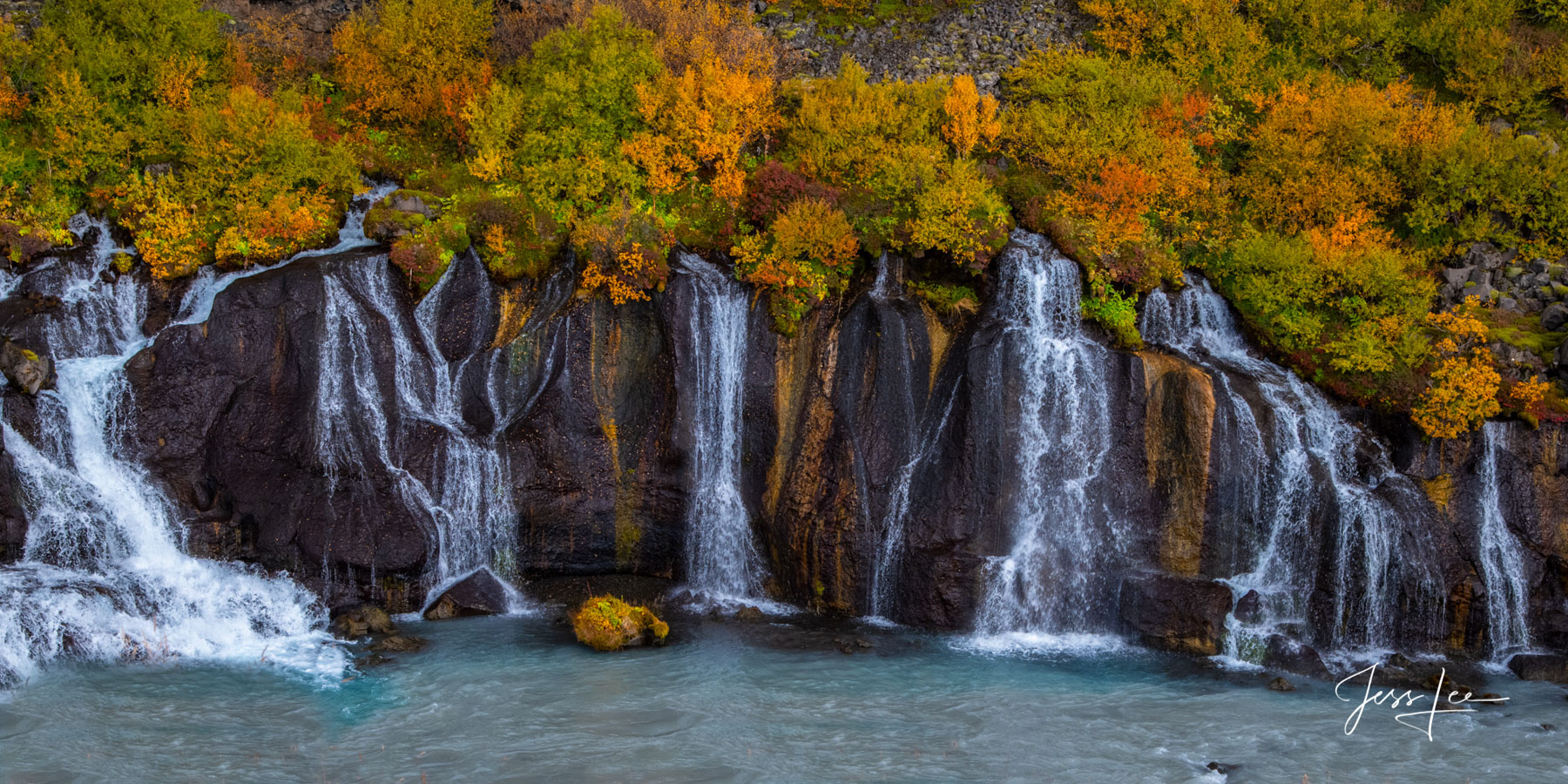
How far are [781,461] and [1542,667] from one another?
51.0ft

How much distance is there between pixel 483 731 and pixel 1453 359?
812 inches

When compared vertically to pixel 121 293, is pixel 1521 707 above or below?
below

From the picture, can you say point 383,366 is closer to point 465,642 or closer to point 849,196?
point 465,642

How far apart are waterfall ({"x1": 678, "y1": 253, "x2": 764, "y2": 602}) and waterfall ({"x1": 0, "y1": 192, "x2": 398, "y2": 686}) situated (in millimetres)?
8120

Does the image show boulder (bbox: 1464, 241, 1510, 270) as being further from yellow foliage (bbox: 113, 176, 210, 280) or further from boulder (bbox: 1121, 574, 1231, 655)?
yellow foliage (bbox: 113, 176, 210, 280)

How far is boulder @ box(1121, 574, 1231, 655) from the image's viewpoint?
69.3 ft

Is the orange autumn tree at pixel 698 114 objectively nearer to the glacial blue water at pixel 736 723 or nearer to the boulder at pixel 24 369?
the glacial blue water at pixel 736 723

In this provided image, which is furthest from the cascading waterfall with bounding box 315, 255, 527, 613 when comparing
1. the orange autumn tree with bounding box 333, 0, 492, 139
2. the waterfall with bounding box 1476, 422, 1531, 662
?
the waterfall with bounding box 1476, 422, 1531, 662

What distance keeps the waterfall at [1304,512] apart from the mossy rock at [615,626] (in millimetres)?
11570

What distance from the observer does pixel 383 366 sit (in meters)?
23.5

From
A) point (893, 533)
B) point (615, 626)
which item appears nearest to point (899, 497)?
point (893, 533)

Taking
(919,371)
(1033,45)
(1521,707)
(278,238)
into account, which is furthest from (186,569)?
(1033,45)

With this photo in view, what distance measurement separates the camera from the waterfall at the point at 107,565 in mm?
19141

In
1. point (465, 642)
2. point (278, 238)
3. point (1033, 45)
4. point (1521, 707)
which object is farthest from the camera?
point (1033, 45)
